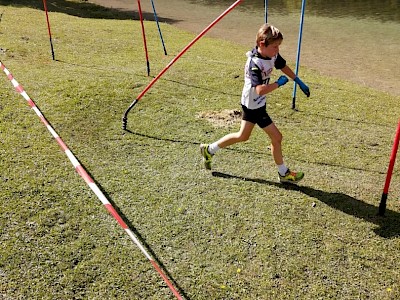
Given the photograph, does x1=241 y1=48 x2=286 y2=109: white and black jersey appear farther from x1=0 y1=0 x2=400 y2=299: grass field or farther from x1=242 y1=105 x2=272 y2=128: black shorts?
x1=0 y1=0 x2=400 y2=299: grass field

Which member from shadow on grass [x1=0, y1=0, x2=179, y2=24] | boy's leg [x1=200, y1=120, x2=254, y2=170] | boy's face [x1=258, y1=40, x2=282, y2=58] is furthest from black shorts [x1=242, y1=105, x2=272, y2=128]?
shadow on grass [x1=0, y1=0, x2=179, y2=24]

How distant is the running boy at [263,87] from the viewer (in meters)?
4.01

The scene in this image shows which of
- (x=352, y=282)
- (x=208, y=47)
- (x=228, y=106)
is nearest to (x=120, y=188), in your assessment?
(x=352, y=282)

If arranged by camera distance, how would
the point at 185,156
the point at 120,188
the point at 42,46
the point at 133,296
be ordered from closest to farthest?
1. the point at 133,296
2. the point at 120,188
3. the point at 185,156
4. the point at 42,46

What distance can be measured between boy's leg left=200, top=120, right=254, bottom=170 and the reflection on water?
1592 cm

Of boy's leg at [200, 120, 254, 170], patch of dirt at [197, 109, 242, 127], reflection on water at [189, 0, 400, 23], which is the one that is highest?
boy's leg at [200, 120, 254, 170]

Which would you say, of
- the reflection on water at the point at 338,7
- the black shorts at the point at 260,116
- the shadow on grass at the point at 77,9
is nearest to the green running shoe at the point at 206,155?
the black shorts at the point at 260,116

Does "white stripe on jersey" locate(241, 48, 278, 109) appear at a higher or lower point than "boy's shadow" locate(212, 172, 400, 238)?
higher

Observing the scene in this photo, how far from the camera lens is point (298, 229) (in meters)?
3.97

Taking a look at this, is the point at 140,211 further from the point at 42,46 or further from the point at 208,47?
the point at 208,47

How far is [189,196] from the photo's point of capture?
4.45 m

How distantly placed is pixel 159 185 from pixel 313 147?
2141 millimetres

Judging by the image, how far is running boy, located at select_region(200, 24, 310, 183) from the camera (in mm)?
4008

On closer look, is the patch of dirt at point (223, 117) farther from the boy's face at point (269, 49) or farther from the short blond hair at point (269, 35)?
the short blond hair at point (269, 35)
